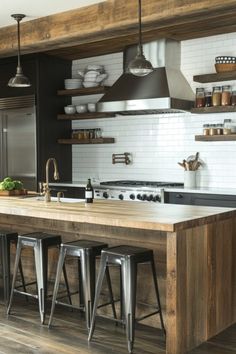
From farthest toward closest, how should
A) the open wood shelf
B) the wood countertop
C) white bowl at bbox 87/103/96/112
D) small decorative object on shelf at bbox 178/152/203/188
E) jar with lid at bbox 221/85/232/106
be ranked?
white bowl at bbox 87/103/96/112 < small decorative object on shelf at bbox 178/152/203/188 < jar with lid at bbox 221/85/232/106 < the open wood shelf < the wood countertop

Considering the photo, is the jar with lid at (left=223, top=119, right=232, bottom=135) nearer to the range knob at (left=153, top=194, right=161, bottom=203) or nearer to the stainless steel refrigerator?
the range knob at (left=153, top=194, right=161, bottom=203)

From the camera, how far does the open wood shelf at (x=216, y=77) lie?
18.3 ft

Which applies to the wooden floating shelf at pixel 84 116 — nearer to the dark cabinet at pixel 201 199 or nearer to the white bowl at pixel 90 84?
the white bowl at pixel 90 84

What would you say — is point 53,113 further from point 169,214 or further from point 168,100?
point 169,214

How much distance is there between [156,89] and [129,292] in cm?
317

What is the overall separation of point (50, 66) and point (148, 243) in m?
4.07

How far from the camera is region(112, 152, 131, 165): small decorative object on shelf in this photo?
6.86 m

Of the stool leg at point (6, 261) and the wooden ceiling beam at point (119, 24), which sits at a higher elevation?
the wooden ceiling beam at point (119, 24)

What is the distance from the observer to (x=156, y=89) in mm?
5918

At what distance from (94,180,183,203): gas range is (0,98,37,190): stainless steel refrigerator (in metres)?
1.20

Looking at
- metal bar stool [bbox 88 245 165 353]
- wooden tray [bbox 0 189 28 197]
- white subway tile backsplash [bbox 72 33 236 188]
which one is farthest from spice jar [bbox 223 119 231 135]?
metal bar stool [bbox 88 245 165 353]

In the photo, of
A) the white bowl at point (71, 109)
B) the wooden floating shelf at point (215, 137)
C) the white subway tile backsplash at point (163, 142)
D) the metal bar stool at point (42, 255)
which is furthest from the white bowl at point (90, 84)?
the metal bar stool at point (42, 255)

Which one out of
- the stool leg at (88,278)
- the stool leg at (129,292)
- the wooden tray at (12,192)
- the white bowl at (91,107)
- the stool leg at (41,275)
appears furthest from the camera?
the white bowl at (91,107)

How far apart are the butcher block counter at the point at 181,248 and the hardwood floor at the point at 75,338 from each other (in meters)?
0.13
